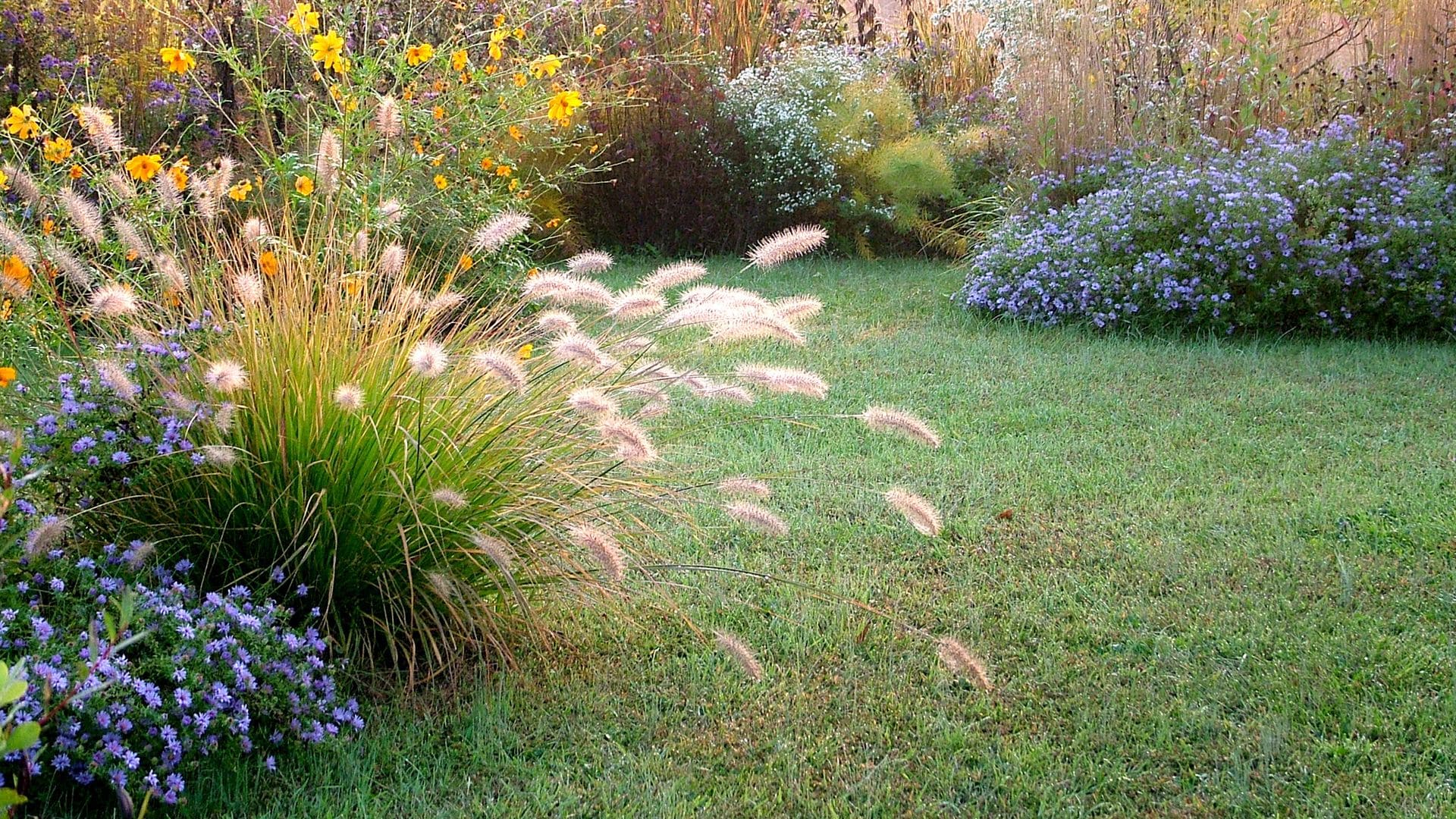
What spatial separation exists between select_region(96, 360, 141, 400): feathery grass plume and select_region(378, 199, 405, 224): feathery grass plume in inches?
28.5

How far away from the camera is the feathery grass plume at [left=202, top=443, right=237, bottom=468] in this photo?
6.88 ft

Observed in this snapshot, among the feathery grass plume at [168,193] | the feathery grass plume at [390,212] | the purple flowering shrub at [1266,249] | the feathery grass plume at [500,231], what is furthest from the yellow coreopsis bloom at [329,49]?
the purple flowering shrub at [1266,249]

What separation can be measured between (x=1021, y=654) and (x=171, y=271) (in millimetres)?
1969

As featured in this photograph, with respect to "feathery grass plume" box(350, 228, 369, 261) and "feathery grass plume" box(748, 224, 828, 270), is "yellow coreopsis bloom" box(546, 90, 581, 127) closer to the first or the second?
"feathery grass plume" box(350, 228, 369, 261)

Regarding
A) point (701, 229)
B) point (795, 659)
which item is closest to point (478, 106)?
point (795, 659)

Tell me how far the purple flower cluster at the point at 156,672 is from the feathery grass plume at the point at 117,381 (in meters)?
0.29

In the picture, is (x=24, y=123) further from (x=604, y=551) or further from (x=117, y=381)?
(x=604, y=551)

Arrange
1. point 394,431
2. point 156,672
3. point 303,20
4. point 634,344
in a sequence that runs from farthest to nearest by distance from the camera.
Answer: point 303,20, point 634,344, point 394,431, point 156,672

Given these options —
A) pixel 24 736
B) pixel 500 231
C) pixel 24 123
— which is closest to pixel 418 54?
pixel 24 123

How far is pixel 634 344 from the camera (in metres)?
2.75

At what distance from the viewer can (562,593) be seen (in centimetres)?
268

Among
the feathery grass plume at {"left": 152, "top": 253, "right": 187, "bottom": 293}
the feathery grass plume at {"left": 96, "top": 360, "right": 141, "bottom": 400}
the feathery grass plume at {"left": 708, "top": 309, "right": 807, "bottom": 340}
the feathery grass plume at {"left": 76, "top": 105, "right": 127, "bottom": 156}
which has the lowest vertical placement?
the feathery grass plume at {"left": 708, "top": 309, "right": 807, "bottom": 340}

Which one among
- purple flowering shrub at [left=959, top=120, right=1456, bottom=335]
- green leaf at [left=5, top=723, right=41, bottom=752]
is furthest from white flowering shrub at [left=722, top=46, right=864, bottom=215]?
green leaf at [left=5, top=723, right=41, bottom=752]

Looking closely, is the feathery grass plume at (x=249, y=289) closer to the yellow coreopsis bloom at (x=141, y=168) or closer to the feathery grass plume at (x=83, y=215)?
the feathery grass plume at (x=83, y=215)
